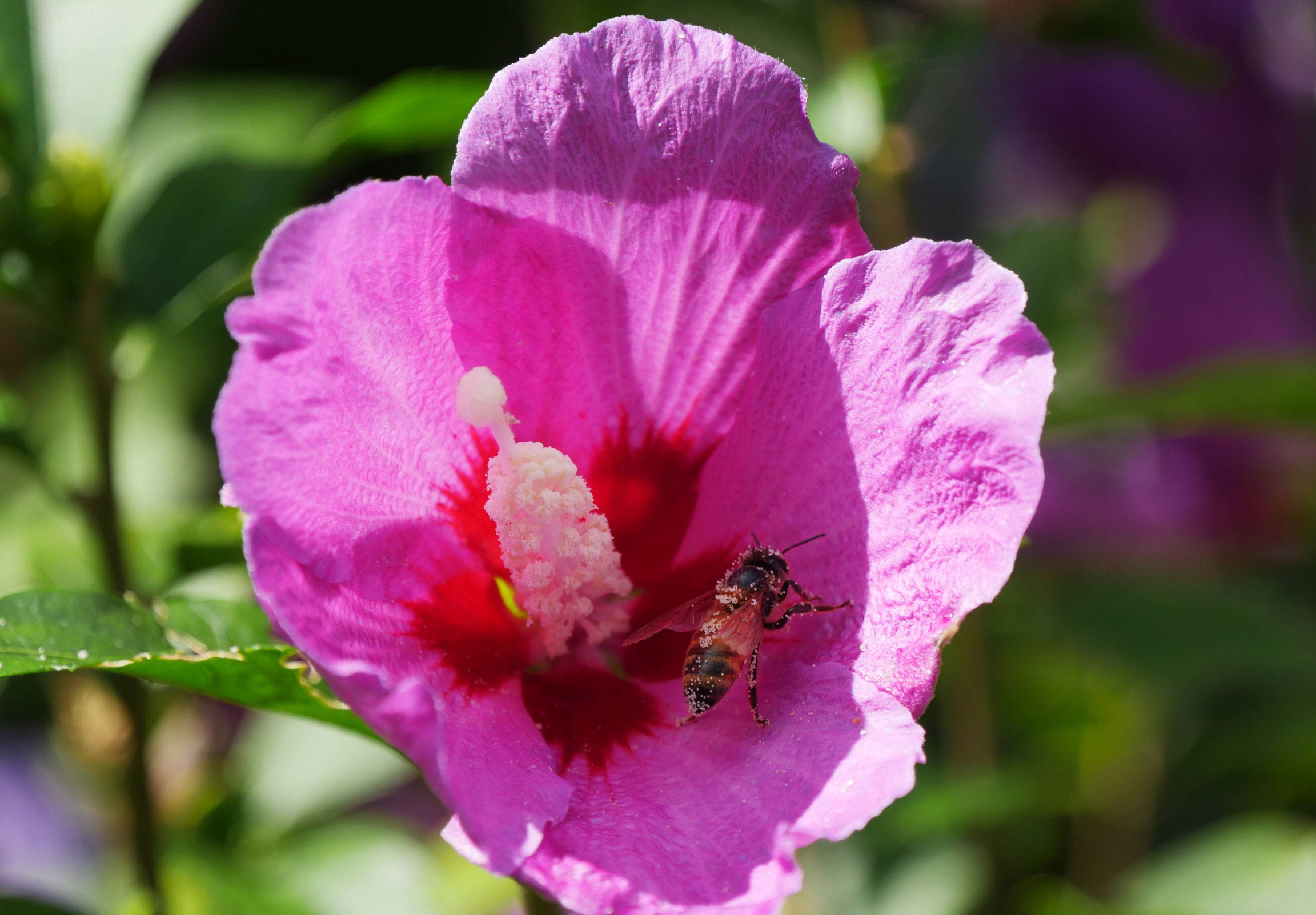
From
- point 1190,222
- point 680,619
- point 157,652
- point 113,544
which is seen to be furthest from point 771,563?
point 1190,222

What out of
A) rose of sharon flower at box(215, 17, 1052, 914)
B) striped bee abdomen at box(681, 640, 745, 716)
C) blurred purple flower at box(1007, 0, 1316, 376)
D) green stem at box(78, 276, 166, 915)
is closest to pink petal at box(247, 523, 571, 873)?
rose of sharon flower at box(215, 17, 1052, 914)

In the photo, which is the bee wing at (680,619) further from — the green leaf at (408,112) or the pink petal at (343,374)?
the green leaf at (408,112)

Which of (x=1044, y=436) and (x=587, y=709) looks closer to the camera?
(x=587, y=709)

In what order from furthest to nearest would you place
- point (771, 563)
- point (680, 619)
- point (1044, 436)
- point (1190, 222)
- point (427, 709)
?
1. point (1190, 222)
2. point (1044, 436)
3. point (680, 619)
4. point (771, 563)
5. point (427, 709)

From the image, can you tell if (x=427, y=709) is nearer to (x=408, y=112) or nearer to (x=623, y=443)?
(x=623, y=443)

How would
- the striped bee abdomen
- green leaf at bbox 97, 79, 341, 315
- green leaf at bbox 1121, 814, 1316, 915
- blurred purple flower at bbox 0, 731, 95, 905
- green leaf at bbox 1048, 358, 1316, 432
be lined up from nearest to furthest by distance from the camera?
the striped bee abdomen → green leaf at bbox 97, 79, 341, 315 → green leaf at bbox 1048, 358, 1316, 432 → green leaf at bbox 1121, 814, 1316, 915 → blurred purple flower at bbox 0, 731, 95, 905

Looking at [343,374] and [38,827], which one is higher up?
[343,374]

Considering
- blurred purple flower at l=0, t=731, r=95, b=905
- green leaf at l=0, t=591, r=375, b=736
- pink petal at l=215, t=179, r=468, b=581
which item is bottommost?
blurred purple flower at l=0, t=731, r=95, b=905

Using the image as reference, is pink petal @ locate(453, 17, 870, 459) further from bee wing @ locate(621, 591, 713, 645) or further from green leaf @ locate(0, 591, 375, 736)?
green leaf @ locate(0, 591, 375, 736)
